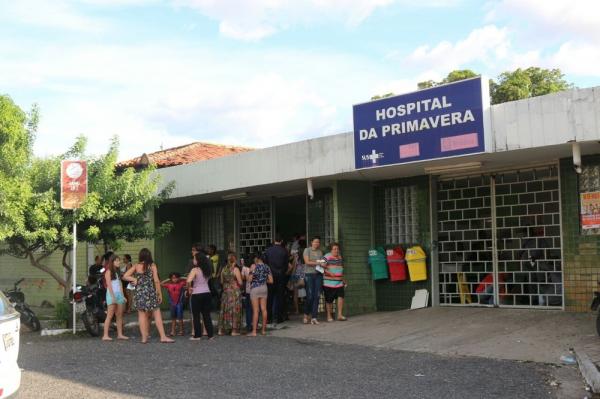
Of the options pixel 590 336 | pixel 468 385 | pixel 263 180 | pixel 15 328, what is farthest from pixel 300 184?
pixel 15 328

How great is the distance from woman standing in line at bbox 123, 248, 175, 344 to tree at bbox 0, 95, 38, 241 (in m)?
2.34

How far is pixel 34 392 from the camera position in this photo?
713 cm

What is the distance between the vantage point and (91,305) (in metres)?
12.0

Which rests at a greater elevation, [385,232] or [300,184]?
[300,184]

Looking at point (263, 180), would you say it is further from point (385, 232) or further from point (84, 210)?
point (84, 210)

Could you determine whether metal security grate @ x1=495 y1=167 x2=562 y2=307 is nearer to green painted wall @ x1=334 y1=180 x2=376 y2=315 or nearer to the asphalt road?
green painted wall @ x1=334 y1=180 x2=376 y2=315

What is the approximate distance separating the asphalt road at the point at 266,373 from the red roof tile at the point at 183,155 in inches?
406

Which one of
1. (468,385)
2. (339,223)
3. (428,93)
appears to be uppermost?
(428,93)

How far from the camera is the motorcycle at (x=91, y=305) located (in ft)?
38.8

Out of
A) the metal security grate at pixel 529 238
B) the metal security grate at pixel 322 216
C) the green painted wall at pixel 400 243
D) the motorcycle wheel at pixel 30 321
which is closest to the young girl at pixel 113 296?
the motorcycle wheel at pixel 30 321

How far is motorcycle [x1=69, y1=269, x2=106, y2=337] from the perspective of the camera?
38.8 feet

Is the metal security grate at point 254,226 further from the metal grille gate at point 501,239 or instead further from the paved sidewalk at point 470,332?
the metal grille gate at point 501,239

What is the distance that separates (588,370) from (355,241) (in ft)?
22.8

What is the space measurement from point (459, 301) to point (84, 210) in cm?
727
